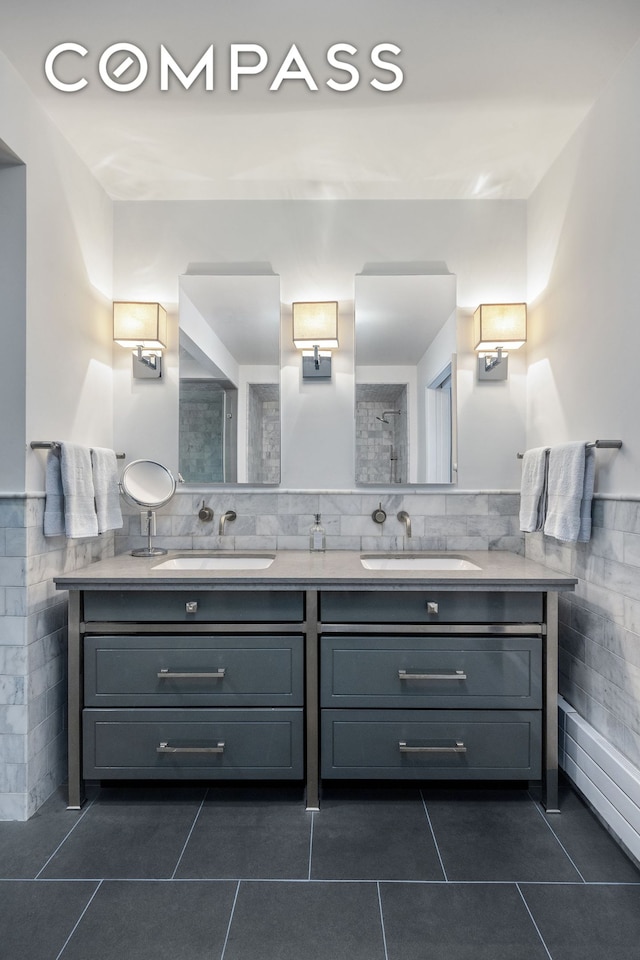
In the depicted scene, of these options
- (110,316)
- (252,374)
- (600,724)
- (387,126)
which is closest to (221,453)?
(252,374)

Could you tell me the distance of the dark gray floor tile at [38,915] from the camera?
1.36 m

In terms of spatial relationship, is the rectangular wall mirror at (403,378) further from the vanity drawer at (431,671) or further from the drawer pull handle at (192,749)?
the drawer pull handle at (192,749)

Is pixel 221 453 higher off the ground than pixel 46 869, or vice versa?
pixel 221 453

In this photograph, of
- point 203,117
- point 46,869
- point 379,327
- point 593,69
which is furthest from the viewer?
point 379,327

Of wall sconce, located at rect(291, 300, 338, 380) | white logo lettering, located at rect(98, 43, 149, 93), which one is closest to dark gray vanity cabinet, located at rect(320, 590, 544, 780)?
wall sconce, located at rect(291, 300, 338, 380)

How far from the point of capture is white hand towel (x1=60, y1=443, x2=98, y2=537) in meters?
2.01

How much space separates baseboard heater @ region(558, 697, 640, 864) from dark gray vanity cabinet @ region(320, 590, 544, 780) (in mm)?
179

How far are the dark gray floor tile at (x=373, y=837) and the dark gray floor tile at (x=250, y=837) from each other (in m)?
0.06

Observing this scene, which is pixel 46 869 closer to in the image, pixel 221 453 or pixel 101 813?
pixel 101 813

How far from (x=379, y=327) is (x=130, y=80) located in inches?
52.4

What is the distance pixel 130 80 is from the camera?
1877 millimetres

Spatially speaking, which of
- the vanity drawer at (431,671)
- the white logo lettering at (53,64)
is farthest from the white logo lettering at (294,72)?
the vanity drawer at (431,671)

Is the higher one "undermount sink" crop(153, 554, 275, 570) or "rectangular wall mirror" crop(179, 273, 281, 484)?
"rectangular wall mirror" crop(179, 273, 281, 484)

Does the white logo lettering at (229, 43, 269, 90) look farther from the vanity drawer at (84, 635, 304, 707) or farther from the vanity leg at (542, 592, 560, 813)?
the vanity leg at (542, 592, 560, 813)
